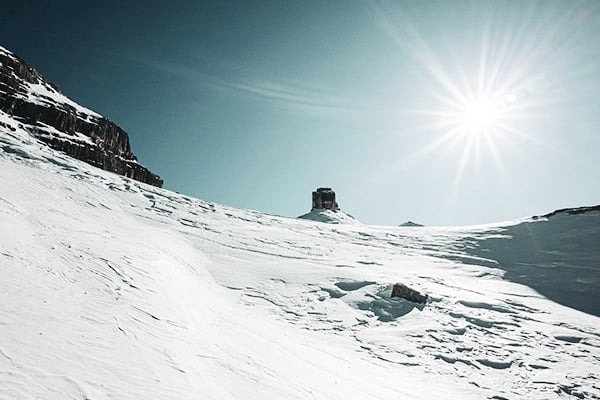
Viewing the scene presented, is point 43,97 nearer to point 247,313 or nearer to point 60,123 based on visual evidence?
point 60,123

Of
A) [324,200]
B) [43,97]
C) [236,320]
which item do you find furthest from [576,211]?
[43,97]

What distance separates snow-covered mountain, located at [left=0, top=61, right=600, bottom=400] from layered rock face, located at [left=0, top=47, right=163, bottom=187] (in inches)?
1585

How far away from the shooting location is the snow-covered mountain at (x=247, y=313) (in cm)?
397

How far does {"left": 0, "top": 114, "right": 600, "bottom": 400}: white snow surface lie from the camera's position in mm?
3893

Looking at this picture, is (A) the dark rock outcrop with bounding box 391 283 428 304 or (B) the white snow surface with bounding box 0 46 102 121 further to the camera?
(B) the white snow surface with bounding box 0 46 102 121

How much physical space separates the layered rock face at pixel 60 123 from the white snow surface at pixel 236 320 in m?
43.2

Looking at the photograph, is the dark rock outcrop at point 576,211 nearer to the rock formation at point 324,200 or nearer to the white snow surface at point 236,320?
the white snow surface at point 236,320

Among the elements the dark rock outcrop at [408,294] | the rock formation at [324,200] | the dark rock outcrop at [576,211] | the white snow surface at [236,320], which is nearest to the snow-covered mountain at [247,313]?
the white snow surface at [236,320]

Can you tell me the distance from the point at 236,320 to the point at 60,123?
66485 mm

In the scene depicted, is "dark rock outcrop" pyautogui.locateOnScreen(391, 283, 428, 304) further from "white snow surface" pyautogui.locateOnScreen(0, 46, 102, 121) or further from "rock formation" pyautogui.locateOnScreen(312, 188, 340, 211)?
"rock formation" pyautogui.locateOnScreen(312, 188, 340, 211)

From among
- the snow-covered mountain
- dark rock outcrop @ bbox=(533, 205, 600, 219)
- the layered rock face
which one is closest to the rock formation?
the layered rock face

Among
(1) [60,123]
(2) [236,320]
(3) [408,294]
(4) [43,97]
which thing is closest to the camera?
(2) [236,320]

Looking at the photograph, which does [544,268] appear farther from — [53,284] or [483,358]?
[53,284]

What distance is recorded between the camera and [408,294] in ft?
36.2
